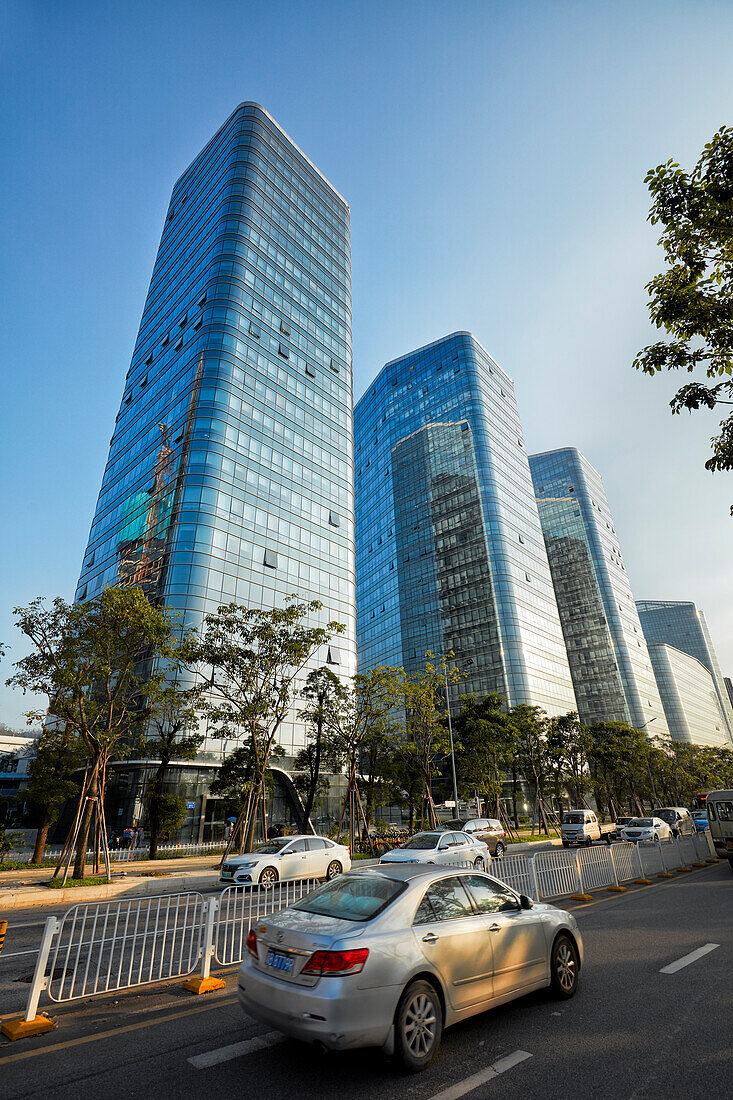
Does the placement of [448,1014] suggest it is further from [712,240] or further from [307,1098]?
[712,240]

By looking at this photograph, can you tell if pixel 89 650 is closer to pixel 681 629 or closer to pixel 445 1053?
pixel 445 1053

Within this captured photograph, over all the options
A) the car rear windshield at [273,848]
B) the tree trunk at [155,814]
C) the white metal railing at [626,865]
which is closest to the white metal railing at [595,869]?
the white metal railing at [626,865]

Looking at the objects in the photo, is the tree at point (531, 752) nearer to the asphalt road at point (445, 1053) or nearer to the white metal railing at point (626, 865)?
the white metal railing at point (626, 865)

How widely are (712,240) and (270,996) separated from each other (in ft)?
41.7

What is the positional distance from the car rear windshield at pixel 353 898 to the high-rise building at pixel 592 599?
112 meters

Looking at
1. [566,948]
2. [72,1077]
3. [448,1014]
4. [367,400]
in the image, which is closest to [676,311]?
[566,948]

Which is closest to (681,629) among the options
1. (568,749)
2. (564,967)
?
(568,749)

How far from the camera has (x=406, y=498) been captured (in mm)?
100188

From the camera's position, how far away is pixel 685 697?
146m

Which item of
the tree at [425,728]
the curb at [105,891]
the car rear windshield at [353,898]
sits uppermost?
the tree at [425,728]

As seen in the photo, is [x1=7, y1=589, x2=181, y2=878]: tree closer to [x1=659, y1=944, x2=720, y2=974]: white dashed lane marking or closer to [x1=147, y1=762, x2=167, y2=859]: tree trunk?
[x1=147, y1=762, x2=167, y2=859]: tree trunk

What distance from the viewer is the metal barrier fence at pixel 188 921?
247 inches

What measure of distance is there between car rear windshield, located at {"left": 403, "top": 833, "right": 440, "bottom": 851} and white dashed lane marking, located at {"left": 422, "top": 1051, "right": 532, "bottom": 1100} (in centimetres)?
1253

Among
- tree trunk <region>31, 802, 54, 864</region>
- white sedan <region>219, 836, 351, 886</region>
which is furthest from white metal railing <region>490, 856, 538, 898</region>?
tree trunk <region>31, 802, 54, 864</region>
